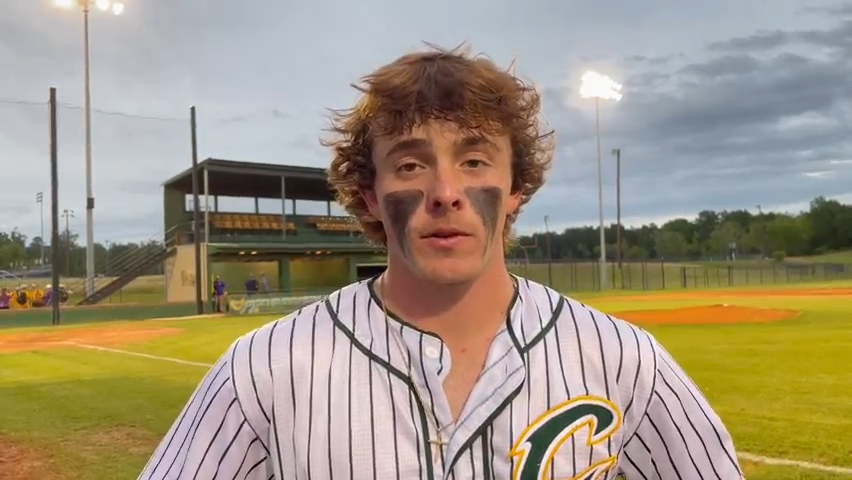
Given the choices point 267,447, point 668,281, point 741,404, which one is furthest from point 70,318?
point 668,281

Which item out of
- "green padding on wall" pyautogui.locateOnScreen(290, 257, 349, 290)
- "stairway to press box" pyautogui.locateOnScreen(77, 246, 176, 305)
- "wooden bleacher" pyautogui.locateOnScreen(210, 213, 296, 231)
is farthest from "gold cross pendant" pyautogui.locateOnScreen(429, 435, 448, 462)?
"green padding on wall" pyautogui.locateOnScreen(290, 257, 349, 290)

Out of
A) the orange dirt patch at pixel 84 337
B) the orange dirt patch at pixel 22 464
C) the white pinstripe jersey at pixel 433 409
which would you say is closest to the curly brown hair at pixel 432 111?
the white pinstripe jersey at pixel 433 409

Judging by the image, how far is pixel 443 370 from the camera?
155cm

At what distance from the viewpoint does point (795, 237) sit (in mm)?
90750

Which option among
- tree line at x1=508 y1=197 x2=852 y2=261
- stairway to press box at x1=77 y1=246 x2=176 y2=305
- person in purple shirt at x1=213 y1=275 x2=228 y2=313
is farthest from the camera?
tree line at x1=508 y1=197 x2=852 y2=261

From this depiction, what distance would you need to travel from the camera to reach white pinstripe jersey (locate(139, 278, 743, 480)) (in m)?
1.49

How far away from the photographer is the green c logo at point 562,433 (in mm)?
1494

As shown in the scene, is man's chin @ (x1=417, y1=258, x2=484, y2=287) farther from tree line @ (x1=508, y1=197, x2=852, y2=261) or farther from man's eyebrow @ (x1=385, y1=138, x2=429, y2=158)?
tree line @ (x1=508, y1=197, x2=852, y2=261)

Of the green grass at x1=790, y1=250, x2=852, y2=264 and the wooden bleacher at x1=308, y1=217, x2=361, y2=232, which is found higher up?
the wooden bleacher at x1=308, y1=217, x2=361, y2=232

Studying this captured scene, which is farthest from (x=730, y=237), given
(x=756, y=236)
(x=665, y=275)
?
(x=665, y=275)

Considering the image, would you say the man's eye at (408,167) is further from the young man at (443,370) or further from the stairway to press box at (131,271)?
the stairway to press box at (131,271)

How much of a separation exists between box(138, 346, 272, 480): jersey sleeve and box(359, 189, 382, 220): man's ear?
19.3 inches

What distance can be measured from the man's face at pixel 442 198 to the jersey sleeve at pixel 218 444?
1.51 feet

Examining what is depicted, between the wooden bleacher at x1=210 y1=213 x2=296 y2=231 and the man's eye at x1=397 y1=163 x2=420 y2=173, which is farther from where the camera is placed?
the wooden bleacher at x1=210 y1=213 x2=296 y2=231
